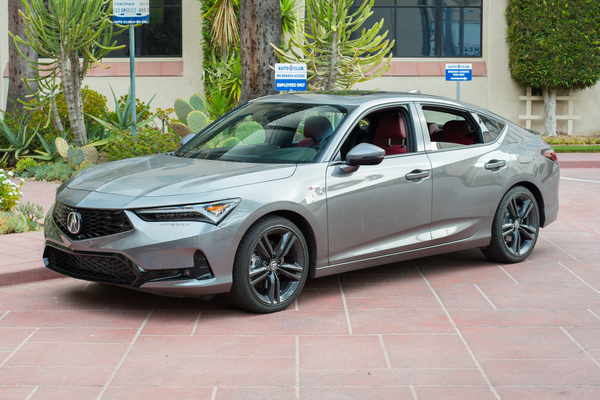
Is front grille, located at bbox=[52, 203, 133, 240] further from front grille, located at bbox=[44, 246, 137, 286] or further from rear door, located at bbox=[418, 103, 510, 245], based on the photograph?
rear door, located at bbox=[418, 103, 510, 245]

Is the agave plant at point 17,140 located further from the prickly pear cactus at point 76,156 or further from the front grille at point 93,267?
the front grille at point 93,267

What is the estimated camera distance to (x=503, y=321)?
5.40 metres

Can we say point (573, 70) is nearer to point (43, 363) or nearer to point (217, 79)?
point (217, 79)

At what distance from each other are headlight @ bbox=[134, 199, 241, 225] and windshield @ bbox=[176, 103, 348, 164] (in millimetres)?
870

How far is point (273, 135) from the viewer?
6172 millimetres

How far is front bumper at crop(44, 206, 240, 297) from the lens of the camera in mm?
5023

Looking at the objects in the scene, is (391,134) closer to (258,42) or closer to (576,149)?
(258,42)

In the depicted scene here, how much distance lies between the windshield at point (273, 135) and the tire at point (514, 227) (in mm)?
1911

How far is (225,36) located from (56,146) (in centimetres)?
748

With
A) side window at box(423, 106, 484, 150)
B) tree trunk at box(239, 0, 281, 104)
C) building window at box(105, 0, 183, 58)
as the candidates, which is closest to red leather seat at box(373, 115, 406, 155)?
side window at box(423, 106, 484, 150)

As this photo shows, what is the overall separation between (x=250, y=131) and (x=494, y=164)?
7.30ft

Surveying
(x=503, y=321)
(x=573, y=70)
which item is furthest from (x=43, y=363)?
(x=573, y=70)

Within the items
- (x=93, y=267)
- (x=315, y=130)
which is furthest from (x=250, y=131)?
(x=93, y=267)

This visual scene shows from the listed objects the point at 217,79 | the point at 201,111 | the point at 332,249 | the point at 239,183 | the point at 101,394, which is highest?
the point at 217,79
